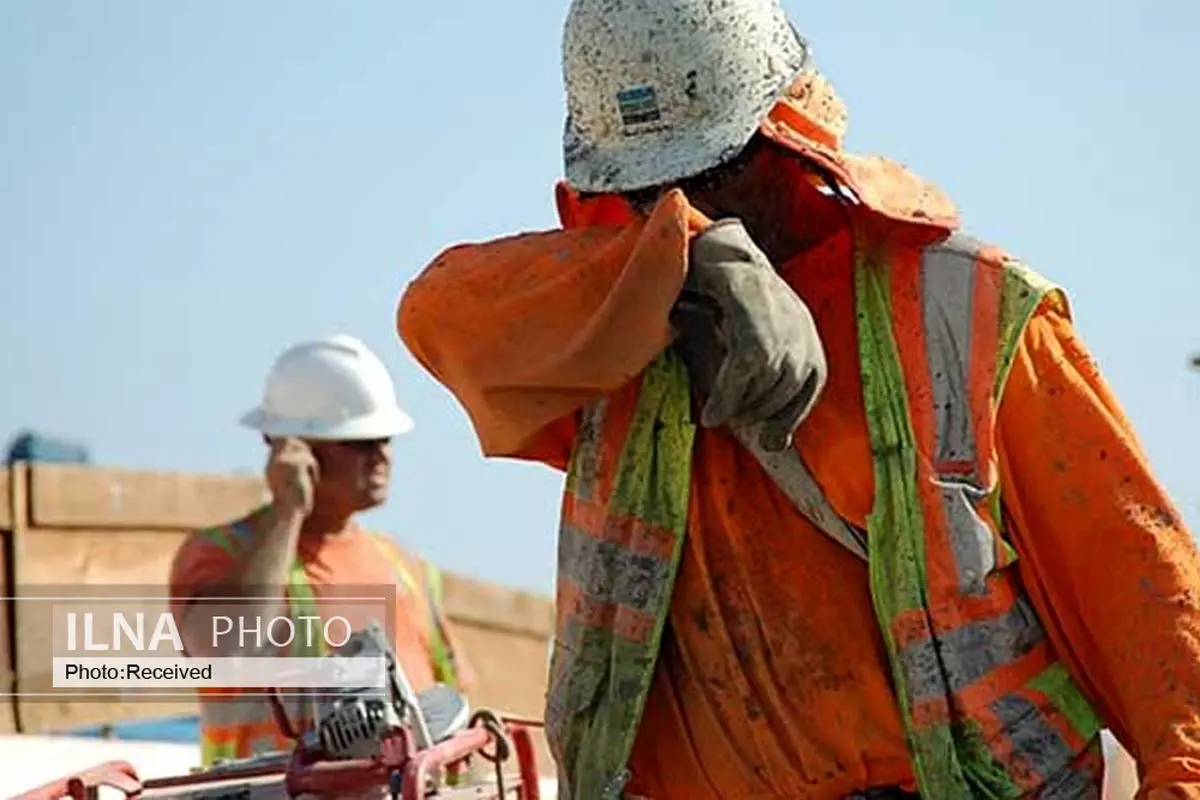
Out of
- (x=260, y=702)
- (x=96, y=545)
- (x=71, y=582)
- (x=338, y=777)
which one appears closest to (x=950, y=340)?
(x=338, y=777)

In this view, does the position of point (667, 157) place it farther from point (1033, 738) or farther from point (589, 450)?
point (1033, 738)

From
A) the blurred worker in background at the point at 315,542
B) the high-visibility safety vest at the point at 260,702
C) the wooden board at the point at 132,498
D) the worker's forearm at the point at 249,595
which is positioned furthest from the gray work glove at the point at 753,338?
the wooden board at the point at 132,498

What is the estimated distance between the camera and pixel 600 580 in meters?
4.56

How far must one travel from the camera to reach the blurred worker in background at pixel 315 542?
30.2 ft

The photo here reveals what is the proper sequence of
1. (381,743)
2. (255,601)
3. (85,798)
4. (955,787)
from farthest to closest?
(255,601) → (381,743) → (85,798) → (955,787)

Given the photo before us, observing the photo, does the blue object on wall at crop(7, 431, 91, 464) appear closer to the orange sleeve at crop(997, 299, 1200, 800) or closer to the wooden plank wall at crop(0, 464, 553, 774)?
the wooden plank wall at crop(0, 464, 553, 774)

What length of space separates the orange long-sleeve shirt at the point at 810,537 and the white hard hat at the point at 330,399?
18.4 ft

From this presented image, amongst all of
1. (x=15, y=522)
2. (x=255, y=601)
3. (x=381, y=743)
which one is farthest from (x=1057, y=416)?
(x=15, y=522)

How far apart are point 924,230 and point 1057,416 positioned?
32cm

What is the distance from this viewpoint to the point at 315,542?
31.9 ft

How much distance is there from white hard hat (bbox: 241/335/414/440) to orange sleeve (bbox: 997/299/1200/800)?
5.79 meters

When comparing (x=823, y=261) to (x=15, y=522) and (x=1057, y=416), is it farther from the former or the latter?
(x=15, y=522)

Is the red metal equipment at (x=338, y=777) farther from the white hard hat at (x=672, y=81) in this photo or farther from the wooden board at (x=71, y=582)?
the wooden board at (x=71, y=582)

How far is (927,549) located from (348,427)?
588 centimetres
